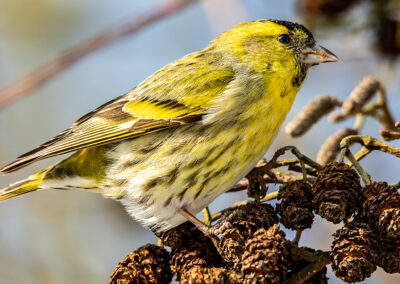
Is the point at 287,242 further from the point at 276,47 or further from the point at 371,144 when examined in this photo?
the point at 276,47

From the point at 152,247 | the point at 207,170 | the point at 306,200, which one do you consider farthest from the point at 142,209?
the point at 306,200

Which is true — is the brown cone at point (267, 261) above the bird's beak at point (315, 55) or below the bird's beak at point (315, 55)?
below

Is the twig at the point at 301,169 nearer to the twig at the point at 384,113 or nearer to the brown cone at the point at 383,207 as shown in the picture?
the brown cone at the point at 383,207

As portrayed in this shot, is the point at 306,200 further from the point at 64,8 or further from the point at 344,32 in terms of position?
the point at 64,8

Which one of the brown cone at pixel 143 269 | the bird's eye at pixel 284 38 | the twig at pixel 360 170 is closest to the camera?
the twig at pixel 360 170

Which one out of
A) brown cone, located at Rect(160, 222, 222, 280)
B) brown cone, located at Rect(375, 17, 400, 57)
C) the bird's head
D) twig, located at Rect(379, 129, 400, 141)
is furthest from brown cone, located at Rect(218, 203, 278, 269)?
brown cone, located at Rect(375, 17, 400, 57)

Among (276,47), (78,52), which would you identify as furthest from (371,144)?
(78,52)

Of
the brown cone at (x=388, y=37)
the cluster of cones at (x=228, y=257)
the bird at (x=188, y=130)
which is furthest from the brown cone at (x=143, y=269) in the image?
the brown cone at (x=388, y=37)
